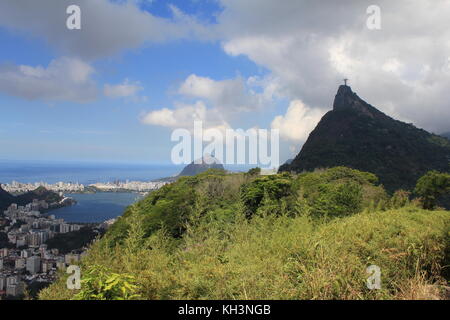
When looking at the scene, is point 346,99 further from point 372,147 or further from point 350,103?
point 372,147

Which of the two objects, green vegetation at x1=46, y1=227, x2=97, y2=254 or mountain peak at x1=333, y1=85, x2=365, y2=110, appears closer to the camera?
green vegetation at x1=46, y1=227, x2=97, y2=254

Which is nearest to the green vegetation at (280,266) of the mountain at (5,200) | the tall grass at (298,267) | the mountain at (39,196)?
the tall grass at (298,267)

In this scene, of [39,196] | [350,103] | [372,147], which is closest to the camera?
[39,196]

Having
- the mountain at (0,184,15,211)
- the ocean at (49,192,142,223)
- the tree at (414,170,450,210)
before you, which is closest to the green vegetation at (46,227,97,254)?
the ocean at (49,192,142,223)

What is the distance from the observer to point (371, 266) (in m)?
3.49

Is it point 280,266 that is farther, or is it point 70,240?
point 70,240

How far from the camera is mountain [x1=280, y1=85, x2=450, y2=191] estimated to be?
43856 millimetres

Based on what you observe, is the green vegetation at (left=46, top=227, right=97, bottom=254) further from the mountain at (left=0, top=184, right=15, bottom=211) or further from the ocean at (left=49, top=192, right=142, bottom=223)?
the mountain at (left=0, top=184, right=15, bottom=211)

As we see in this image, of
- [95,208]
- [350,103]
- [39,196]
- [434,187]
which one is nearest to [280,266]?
[434,187]

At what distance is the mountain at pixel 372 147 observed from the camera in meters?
43.9

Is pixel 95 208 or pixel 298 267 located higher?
pixel 298 267

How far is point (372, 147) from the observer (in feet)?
164
